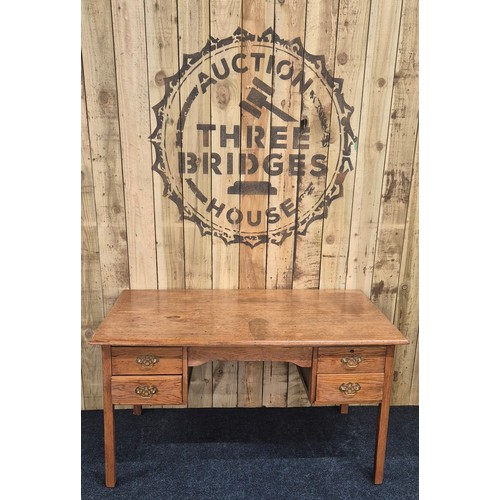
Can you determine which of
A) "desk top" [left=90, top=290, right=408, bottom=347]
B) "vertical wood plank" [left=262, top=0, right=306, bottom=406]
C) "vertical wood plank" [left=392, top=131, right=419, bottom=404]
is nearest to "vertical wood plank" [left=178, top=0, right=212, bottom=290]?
"desk top" [left=90, top=290, right=408, bottom=347]

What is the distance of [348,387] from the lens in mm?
1774

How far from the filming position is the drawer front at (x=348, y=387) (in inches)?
69.6

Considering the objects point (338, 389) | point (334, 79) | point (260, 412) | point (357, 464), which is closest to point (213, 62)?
point (334, 79)

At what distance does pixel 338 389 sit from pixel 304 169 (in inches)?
42.0

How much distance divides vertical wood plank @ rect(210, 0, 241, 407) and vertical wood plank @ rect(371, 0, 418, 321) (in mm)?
781

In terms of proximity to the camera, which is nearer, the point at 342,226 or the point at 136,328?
the point at 136,328

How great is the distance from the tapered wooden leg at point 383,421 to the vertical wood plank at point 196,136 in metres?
A: 0.96

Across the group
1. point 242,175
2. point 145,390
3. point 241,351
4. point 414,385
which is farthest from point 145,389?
point 414,385

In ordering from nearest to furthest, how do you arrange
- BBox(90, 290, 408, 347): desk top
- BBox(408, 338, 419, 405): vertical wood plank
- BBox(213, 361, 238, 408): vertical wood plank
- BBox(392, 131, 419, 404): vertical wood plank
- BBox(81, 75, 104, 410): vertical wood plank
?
1. BBox(90, 290, 408, 347): desk top
2. BBox(81, 75, 104, 410): vertical wood plank
3. BBox(392, 131, 419, 404): vertical wood plank
4. BBox(213, 361, 238, 408): vertical wood plank
5. BBox(408, 338, 419, 405): vertical wood plank

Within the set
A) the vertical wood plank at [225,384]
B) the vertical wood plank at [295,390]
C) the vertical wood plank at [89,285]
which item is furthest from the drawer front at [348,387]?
the vertical wood plank at [89,285]

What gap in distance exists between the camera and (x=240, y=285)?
2.24m

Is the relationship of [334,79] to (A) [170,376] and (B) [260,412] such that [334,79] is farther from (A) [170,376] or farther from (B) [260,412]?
(B) [260,412]

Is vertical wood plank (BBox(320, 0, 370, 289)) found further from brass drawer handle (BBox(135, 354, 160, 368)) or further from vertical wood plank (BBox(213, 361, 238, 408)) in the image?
brass drawer handle (BBox(135, 354, 160, 368))

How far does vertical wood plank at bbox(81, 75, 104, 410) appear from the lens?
6.81 feet
